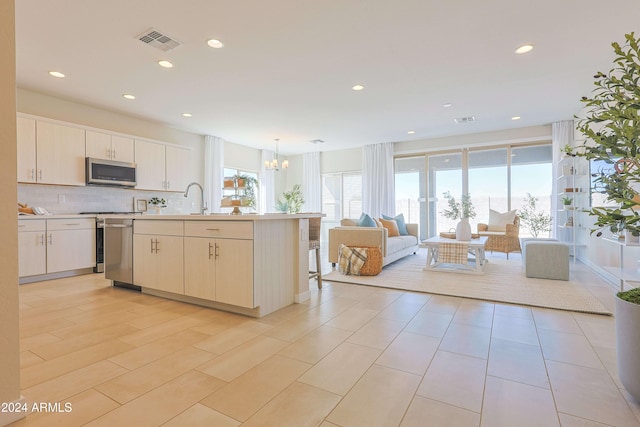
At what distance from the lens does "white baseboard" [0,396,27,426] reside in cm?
134

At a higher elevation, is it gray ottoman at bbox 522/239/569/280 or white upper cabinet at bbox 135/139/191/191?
white upper cabinet at bbox 135/139/191/191

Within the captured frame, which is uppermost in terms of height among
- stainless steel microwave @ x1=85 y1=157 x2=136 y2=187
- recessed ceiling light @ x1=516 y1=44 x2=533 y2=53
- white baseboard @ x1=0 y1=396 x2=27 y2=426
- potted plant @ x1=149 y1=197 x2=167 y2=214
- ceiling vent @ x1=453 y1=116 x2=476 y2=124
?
ceiling vent @ x1=453 y1=116 x2=476 y2=124

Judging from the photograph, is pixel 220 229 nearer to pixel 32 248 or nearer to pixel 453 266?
pixel 32 248

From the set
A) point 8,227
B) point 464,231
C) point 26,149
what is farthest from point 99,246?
point 464,231

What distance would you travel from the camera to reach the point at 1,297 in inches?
52.9

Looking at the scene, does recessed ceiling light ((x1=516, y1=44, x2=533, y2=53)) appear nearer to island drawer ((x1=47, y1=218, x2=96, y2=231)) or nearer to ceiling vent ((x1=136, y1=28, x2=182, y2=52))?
ceiling vent ((x1=136, y1=28, x2=182, y2=52))

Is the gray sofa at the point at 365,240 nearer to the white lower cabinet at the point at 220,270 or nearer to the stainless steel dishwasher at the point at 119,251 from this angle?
the white lower cabinet at the point at 220,270

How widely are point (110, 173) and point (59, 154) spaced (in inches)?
26.9

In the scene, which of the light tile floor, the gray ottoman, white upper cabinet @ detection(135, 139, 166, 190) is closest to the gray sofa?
the light tile floor

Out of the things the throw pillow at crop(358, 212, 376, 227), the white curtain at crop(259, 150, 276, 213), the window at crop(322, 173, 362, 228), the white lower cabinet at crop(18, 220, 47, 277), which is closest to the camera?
the white lower cabinet at crop(18, 220, 47, 277)

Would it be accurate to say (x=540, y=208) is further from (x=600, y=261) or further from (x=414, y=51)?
(x=414, y=51)

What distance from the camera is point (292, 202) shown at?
926 cm

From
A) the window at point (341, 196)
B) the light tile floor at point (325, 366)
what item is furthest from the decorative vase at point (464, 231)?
the window at point (341, 196)

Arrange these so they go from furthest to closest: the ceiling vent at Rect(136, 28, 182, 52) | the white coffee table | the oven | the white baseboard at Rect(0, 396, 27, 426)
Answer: the oven < the white coffee table < the ceiling vent at Rect(136, 28, 182, 52) < the white baseboard at Rect(0, 396, 27, 426)
